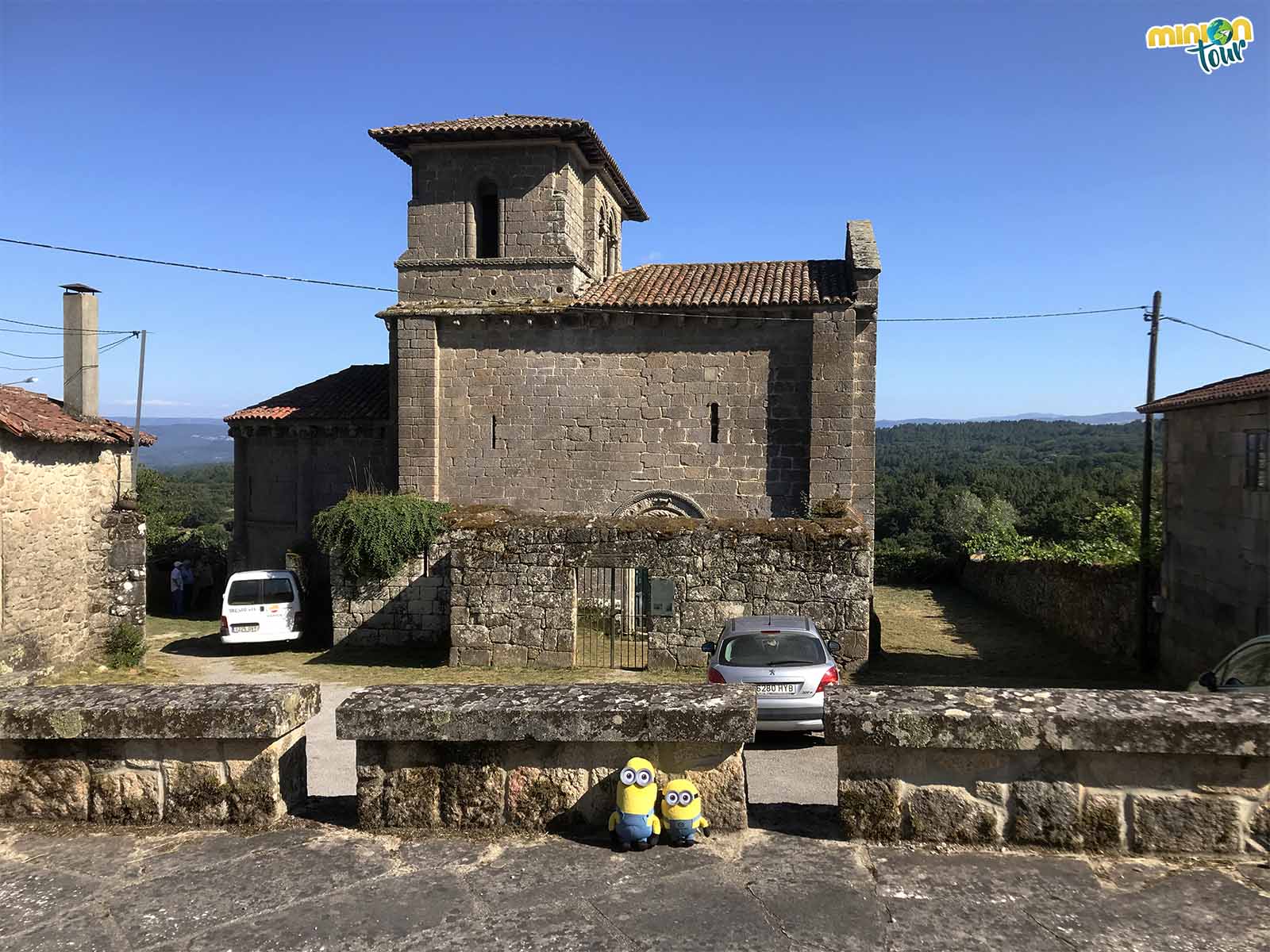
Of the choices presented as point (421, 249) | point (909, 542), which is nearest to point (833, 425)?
point (421, 249)

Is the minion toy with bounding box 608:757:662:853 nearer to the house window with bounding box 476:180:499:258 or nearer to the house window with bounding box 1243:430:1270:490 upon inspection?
the house window with bounding box 1243:430:1270:490

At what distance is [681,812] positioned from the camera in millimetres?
3410

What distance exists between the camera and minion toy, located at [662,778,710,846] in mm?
3404

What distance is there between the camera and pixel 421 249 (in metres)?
21.1

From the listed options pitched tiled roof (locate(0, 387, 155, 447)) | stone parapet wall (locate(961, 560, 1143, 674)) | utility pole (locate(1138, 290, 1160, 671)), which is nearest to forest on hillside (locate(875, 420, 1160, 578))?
stone parapet wall (locate(961, 560, 1143, 674))

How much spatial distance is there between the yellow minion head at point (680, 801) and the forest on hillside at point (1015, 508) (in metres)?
21.9

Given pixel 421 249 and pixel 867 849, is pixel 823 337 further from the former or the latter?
pixel 867 849

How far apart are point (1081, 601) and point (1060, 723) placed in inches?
718

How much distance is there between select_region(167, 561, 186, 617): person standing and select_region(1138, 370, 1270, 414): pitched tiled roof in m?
22.6

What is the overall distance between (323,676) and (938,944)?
44.2 ft

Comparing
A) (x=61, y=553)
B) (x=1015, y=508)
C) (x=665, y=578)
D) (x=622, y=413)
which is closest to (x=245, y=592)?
(x=61, y=553)

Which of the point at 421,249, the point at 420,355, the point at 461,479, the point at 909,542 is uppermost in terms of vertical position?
the point at 421,249

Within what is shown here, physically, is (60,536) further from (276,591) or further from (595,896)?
(595,896)

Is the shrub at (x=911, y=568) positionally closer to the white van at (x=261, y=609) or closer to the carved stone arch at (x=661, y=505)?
the carved stone arch at (x=661, y=505)
